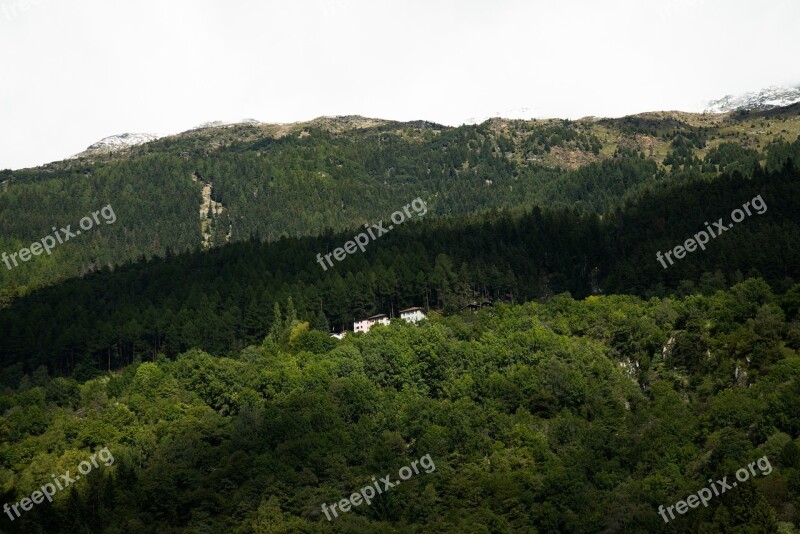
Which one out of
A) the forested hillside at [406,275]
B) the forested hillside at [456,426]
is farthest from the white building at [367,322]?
the forested hillside at [456,426]

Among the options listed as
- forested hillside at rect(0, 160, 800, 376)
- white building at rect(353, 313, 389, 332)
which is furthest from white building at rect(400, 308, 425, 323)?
white building at rect(353, 313, 389, 332)

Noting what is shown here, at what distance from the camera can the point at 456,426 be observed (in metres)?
94.6

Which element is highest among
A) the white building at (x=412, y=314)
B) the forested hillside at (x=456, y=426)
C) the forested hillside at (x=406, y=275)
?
the forested hillside at (x=406, y=275)

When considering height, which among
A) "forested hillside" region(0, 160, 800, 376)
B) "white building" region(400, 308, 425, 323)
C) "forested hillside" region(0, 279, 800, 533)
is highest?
"forested hillside" region(0, 160, 800, 376)

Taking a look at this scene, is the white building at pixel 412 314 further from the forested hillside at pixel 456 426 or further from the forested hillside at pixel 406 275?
the forested hillside at pixel 456 426

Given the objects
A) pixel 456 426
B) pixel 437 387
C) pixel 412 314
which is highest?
pixel 412 314

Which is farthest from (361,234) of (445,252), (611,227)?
(611,227)

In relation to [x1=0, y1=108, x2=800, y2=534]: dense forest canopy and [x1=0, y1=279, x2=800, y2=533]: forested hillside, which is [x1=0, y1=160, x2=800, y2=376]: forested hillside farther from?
[x1=0, y1=279, x2=800, y2=533]: forested hillside

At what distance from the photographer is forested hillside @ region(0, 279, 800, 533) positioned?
7981 centimetres

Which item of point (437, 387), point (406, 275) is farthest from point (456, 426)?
point (406, 275)

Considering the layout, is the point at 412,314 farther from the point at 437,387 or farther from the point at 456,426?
the point at 456,426

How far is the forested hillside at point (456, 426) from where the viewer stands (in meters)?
79.8

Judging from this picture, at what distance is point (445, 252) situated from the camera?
159 m

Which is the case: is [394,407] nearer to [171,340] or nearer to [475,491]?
[475,491]
